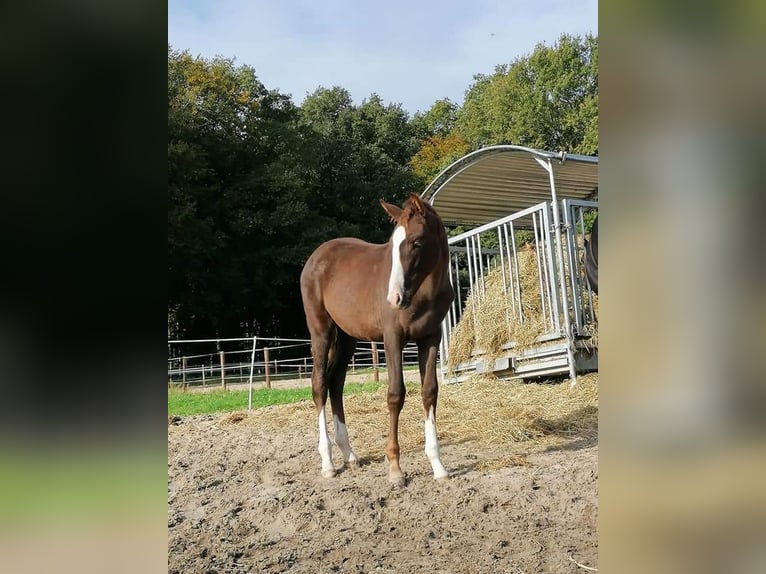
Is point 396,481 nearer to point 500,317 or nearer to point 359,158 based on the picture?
point 500,317

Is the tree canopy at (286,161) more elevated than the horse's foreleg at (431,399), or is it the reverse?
the tree canopy at (286,161)

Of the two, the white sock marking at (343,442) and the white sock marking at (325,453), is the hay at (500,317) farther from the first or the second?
the white sock marking at (325,453)

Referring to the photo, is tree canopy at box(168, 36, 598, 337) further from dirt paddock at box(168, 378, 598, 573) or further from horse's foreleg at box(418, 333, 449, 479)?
horse's foreleg at box(418, 333, 449, 479)

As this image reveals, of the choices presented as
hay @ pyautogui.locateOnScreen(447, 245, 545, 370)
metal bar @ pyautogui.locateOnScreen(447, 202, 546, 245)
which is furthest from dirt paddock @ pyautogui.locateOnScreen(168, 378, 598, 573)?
metal bar @ pyautogui.locateOnScreen(447, 202, 546, 245)

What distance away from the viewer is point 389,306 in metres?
3.92

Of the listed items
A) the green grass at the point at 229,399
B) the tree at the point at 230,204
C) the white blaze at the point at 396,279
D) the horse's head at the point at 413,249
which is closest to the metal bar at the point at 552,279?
the horse's head at the point at 413,249

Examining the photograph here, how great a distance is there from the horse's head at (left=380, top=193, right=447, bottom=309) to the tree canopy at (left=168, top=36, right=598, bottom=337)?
46.2ft

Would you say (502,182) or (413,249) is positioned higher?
(502,182)

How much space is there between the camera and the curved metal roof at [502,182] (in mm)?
6773

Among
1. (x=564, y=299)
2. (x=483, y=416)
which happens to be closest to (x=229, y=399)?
(x=483, y=416)
